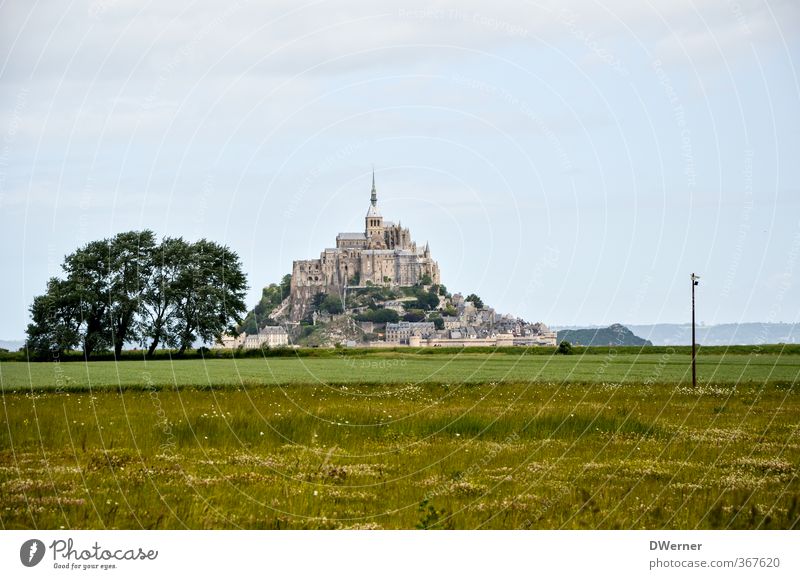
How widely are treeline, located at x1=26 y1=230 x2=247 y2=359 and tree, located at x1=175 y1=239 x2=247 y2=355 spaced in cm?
8

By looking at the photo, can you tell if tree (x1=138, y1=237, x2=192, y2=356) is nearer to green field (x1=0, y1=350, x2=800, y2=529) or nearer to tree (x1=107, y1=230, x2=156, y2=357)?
tree (x1=107, y1=230, x2=156, y2=357)

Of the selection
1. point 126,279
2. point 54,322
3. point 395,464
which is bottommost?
point 395,464

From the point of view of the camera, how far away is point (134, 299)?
2776 inches

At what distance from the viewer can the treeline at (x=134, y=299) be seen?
68.5 meters

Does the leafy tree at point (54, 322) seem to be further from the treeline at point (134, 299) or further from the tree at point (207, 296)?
the tree at point (207, 296)

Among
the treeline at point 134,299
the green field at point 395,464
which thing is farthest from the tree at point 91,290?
the green field at point 395,464

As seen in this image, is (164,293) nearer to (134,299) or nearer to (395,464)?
(134,299)

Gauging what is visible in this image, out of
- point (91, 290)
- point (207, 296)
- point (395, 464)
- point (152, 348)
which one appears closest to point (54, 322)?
point (91, 290)

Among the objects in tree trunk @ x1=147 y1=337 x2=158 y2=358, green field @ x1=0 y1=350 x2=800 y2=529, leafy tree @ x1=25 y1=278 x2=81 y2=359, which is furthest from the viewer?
tree trunk @ x1=147 y1=337 x2=158 y2=358

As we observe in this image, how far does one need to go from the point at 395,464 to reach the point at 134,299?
59.2 meters

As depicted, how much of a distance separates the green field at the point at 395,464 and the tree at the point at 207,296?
4946 centimetres

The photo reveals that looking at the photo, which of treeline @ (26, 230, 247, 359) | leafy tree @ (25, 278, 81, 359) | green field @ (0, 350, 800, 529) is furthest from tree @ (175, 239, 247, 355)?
green field @ (0, 350, 800, 529)

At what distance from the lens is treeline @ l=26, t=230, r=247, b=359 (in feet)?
225
